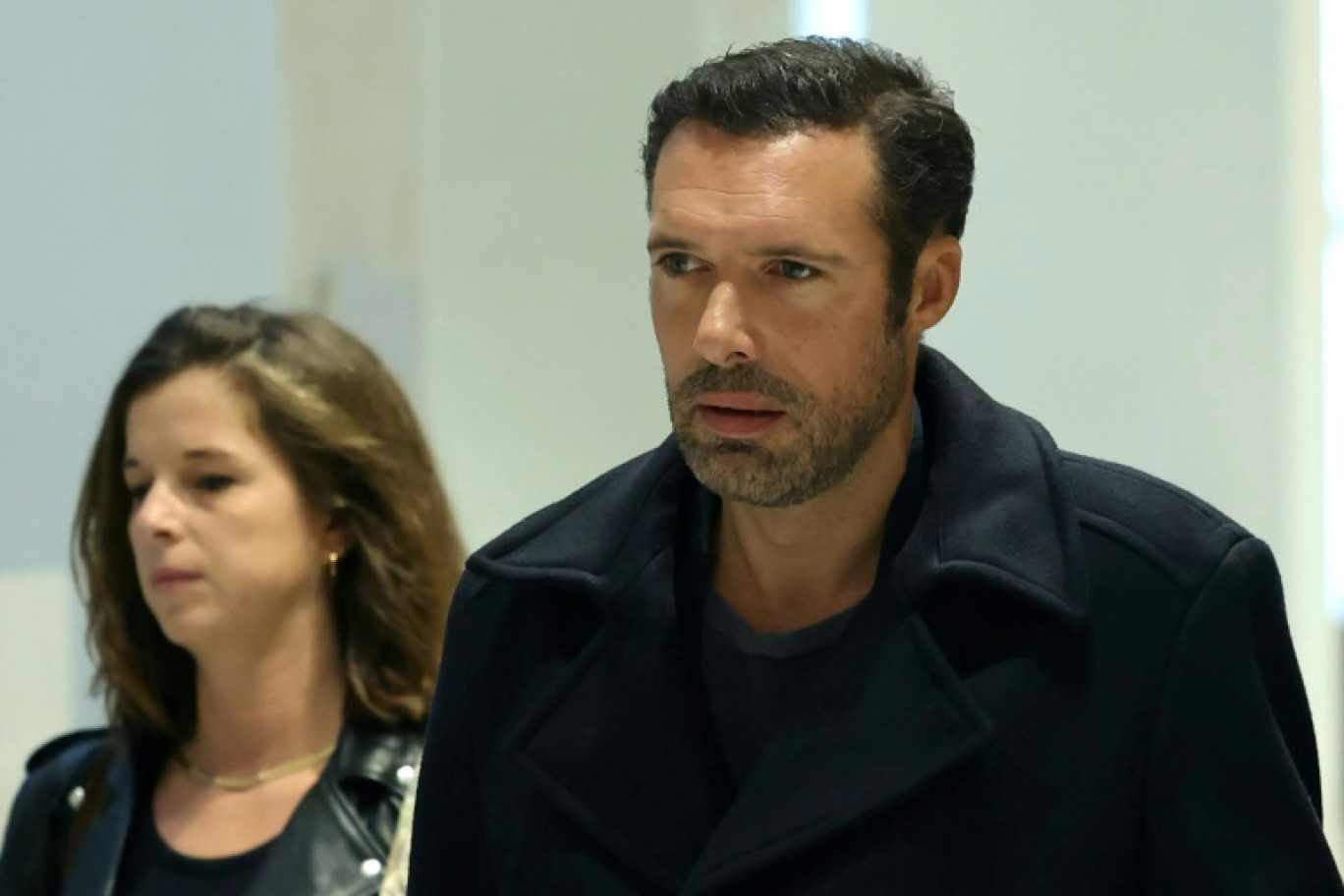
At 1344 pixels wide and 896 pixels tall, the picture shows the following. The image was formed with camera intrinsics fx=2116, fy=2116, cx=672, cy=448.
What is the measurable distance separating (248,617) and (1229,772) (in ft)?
5.74

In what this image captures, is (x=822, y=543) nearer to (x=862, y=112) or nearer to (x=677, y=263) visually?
(x=677, y=263)

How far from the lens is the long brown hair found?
3.28 meters

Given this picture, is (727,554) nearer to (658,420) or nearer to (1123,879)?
(1123,879)

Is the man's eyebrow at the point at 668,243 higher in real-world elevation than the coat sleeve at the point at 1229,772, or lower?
higher

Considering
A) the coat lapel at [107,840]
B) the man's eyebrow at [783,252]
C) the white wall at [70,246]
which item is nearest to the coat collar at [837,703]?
the man's eyebrow at [783,252]

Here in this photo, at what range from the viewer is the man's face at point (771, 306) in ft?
6.47

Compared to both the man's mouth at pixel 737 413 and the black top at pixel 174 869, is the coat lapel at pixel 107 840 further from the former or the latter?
the man's mouth at pixel 737 413

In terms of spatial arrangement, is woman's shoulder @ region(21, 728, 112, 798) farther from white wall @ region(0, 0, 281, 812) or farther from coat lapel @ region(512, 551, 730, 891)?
coat lapel @ region(512, 551, 730, 891)

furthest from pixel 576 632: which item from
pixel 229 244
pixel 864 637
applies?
pixel 229 244

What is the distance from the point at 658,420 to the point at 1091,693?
249 cm

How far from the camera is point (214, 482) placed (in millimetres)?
3229

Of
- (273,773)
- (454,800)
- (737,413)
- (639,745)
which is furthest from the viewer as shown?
(273,773)

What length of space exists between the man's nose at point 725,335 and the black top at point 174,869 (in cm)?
147

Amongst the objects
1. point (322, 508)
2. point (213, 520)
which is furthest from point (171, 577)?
point (322, 508)
